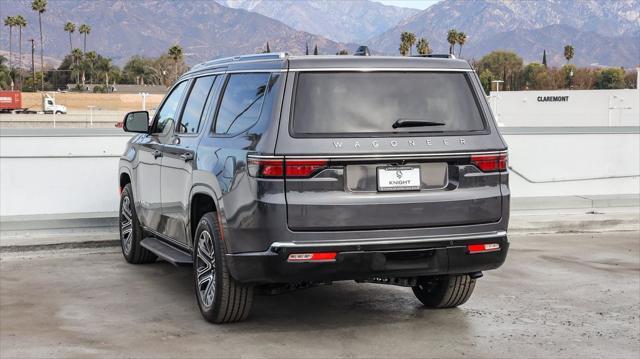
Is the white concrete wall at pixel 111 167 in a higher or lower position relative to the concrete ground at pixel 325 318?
higher

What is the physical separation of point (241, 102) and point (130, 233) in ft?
11.2

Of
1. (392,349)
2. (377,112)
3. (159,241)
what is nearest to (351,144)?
(377,112)

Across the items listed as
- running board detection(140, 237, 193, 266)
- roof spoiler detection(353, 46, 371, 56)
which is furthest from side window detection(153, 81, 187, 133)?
roof spoiler detection(353, 46, 371, 56)

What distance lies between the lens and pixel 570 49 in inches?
7574

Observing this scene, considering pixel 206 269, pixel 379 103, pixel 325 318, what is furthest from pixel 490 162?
pixel 206 269

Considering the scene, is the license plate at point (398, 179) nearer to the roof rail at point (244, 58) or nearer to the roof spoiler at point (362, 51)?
the roof rail at point (244, 58)

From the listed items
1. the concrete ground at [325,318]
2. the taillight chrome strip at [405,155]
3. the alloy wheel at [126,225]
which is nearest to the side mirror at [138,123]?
the alloy wheel at [126,225]

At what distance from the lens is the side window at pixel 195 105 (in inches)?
295

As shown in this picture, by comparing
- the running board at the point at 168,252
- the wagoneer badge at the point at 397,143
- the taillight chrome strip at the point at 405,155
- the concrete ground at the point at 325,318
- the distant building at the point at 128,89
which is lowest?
the concrete ground at the point at 325,318

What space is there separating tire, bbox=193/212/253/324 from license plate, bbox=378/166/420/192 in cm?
121

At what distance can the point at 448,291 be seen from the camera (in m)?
7.28

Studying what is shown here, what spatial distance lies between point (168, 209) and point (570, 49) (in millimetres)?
193894

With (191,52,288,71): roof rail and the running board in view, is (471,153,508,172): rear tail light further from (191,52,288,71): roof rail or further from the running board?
the running board

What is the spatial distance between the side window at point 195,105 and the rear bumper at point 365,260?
1640 mm
